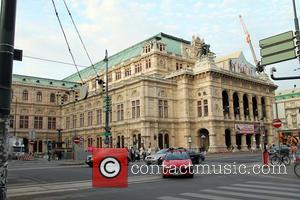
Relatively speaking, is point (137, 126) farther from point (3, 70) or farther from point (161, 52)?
point (3, 70)

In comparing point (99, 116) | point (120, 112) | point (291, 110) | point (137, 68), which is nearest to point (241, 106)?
point (137, 68)

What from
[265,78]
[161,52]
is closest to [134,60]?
[161,52]

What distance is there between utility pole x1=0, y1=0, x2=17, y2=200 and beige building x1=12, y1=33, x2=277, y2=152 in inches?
1917

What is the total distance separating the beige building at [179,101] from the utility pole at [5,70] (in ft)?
160

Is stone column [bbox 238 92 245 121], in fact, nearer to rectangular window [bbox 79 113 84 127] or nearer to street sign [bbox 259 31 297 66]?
rectangular window [bbox 79 113 84 127]

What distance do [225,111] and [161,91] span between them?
566 inches

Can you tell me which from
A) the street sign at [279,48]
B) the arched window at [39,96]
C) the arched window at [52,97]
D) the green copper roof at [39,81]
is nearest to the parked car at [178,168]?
the street sign at [279,48]

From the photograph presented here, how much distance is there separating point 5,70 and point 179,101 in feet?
204

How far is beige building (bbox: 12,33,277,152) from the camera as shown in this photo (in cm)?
6294

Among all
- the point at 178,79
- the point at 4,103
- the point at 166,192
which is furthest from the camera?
the point at 178,79

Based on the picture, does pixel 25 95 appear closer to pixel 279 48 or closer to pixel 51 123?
pixel 51 123

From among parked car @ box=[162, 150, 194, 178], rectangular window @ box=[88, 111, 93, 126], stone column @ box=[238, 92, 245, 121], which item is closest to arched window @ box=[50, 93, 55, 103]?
rectangular window @ box=[88, 111, 93, 126]

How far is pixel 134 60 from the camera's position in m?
75.0

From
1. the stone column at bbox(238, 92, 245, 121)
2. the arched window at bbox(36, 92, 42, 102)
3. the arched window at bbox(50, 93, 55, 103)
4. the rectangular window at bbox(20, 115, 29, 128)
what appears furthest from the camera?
the arched window at bbox(50, 93, 55, 103)
